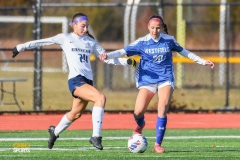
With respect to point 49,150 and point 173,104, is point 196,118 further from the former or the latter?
point 49,150

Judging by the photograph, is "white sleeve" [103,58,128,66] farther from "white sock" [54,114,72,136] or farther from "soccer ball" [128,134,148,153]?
"soccer ball" [128,134,148,153]

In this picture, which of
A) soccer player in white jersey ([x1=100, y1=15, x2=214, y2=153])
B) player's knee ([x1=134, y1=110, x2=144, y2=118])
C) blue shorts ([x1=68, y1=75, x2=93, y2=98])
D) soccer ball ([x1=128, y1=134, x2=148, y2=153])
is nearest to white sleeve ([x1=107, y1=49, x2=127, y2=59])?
soccer player in white jersey ([x1=100, y1=15, x2=214, y2=153])

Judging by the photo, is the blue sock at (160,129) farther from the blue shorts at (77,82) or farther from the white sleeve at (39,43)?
the white sleeve at (39,43)

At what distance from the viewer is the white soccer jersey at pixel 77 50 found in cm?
1134

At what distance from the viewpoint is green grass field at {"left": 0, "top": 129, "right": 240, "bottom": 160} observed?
1050cm

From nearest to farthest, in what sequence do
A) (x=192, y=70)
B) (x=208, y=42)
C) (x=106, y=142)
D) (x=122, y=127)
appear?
(x=106, y=142) < (x=122, y=127) < (x=192, y=70) < (x=208, y=42)

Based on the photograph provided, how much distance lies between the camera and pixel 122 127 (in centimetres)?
1645

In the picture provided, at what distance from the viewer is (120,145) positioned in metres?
12.4

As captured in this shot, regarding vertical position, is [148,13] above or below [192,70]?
above

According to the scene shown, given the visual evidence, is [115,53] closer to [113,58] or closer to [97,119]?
[113,58]


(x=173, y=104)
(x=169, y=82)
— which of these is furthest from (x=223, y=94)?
(x=169, y=82)

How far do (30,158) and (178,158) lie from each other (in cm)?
200

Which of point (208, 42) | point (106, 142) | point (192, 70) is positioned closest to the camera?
point (106, 142)

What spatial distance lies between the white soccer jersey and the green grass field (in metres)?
1.21
